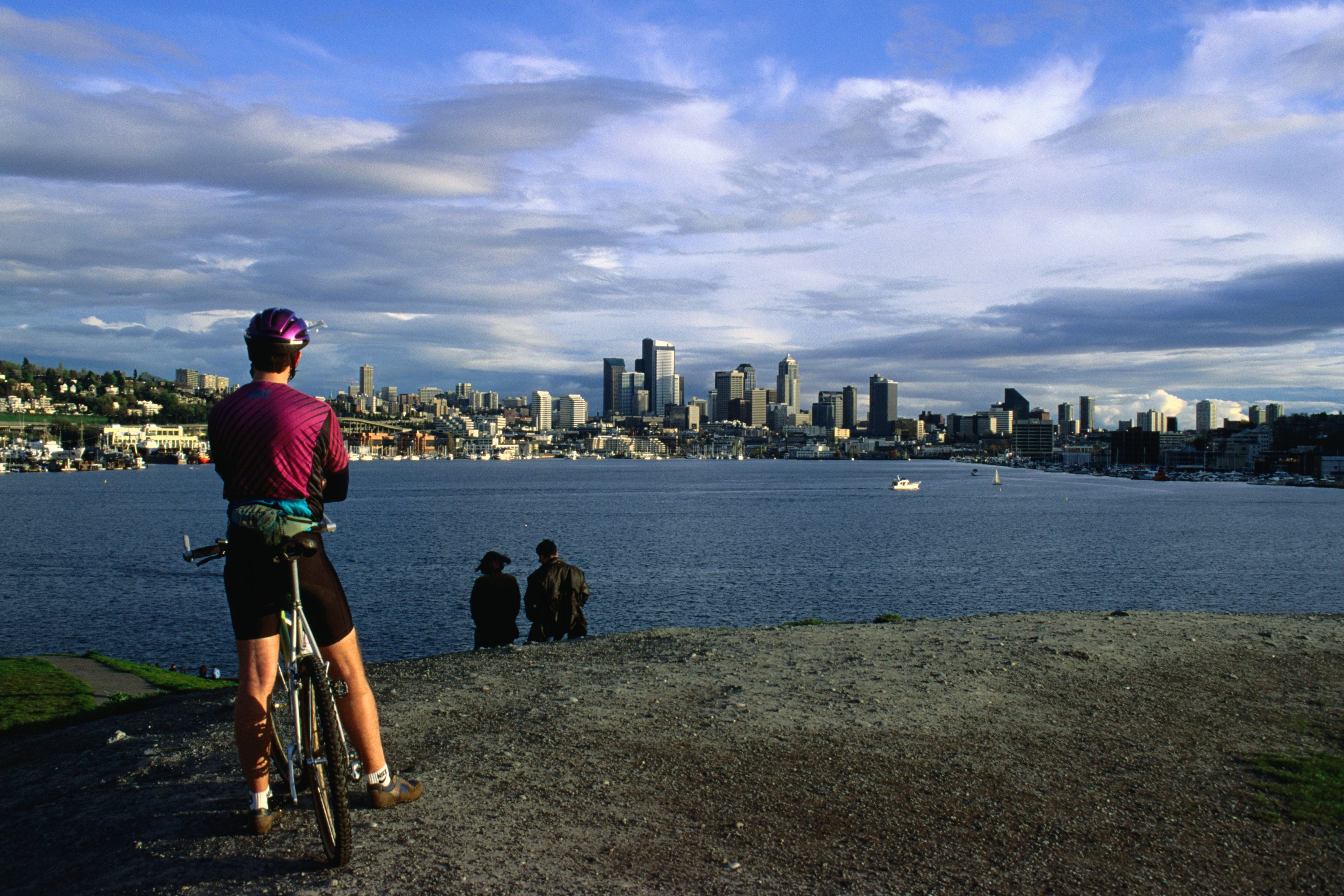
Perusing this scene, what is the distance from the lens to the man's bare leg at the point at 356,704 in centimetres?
493

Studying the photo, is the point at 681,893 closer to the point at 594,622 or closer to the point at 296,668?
the point at 296,668

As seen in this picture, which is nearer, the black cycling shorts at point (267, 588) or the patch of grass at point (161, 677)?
the black cycling shorts at point (267, 588)

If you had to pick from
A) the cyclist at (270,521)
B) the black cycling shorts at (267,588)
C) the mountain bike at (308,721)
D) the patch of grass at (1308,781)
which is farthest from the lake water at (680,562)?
the patch of grass at (1308,781)

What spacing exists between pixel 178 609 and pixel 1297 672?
3355 cm

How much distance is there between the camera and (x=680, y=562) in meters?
46.3

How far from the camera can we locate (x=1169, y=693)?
29.1 ft

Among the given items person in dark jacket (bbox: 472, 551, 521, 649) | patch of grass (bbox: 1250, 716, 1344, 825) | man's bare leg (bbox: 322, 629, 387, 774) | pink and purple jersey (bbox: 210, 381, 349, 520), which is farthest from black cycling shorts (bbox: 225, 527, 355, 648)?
person in dark jacket (bbox: 472, 551, 521, 649)

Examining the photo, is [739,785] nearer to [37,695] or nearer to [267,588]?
[267,588]

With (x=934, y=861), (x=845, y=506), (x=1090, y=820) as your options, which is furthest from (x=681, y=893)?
(x=845, y=506)

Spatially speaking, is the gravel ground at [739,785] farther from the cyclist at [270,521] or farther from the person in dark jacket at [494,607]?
the person in dark jacket at [494,607]

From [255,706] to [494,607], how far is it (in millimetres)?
7186

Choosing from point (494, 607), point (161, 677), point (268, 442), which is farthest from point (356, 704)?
point (161, 677)

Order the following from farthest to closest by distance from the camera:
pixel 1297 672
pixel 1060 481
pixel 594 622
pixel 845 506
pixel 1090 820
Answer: pixel 1060 481
pixel 845 506
pixel 594 622
pixel 1297 672
pixel 1090 820

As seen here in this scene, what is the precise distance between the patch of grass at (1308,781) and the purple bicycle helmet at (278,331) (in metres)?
6.21
